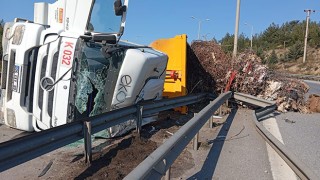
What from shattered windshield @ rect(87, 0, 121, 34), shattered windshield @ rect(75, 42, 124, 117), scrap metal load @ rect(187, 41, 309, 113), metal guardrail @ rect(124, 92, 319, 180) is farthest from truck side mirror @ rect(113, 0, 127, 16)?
scrap metal load @ rect(187, 41, 309, 113)

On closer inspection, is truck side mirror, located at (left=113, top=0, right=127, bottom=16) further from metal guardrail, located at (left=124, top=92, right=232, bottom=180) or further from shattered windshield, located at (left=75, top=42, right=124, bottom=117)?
metal guardrail, located at (left=124, top=92, right=232, bottom=180)

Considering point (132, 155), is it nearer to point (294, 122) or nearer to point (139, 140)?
point (139, 140)

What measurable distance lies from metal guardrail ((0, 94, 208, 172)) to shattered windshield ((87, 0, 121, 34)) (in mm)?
1582

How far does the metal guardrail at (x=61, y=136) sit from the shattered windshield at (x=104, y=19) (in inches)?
62.3

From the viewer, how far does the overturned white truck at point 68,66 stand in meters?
6.38

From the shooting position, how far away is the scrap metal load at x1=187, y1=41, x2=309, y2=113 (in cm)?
1291

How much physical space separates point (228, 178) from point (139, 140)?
2.10 meters

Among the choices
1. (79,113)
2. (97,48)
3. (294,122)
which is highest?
(97,48)

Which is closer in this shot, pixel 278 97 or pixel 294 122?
pixel 294 122

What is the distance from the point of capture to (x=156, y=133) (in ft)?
25.9

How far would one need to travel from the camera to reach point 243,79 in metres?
13.1

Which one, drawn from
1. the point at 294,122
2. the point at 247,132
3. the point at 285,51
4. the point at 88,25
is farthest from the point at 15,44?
the point at 285,51

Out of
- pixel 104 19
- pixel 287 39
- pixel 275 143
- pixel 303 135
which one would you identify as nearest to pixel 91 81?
pixel 104 19

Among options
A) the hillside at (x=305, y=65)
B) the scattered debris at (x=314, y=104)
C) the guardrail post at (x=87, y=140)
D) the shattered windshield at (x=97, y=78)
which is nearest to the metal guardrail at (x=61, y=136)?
the guardrail post at (x=87, y=140)
